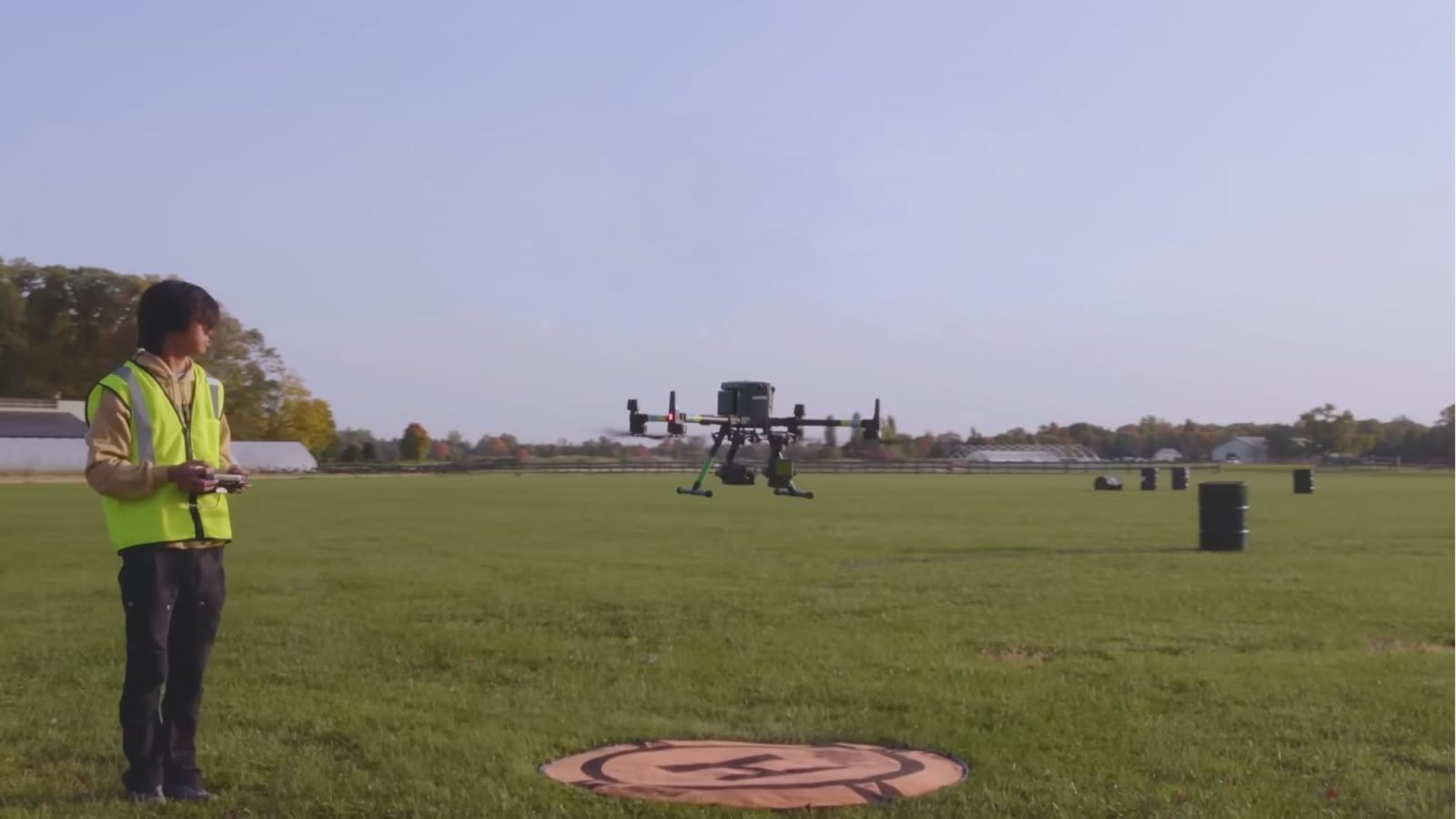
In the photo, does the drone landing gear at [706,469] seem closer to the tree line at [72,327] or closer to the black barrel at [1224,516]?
the tree line at [72,327]

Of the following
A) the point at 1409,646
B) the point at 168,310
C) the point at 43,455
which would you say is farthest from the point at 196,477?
the point at 43,455

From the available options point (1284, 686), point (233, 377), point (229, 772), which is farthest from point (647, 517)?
point (229, 772)

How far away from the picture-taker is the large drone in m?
4.70

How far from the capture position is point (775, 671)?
1208cm

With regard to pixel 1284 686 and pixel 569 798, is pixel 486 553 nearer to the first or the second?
pixel 1284 686

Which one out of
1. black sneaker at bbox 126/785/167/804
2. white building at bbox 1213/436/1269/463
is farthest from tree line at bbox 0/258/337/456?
white building at bbox 1213/436/1269/463

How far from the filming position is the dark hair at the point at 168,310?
6375mm

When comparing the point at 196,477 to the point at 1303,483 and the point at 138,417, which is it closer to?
the point at 138,417

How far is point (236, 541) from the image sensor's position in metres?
28.3

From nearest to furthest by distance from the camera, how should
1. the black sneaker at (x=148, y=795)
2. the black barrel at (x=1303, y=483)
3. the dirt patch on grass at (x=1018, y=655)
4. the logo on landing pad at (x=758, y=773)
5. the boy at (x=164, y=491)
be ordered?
1. the boy at (x=164, y=491)
2. the black sneaker at (x=148, y=795)
3. the logo on landing pad at (x=758, y=773)
4. the dirt patch on grass at (x=1018, y=655)
5. the black barrel at (x=1303, y=483)

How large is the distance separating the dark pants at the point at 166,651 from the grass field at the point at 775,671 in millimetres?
298

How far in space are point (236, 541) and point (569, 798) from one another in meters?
22.8

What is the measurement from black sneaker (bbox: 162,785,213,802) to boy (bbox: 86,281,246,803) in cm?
32

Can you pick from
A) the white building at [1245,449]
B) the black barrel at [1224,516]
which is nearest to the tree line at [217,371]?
the black barrel at [1224,516]
